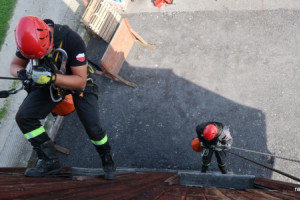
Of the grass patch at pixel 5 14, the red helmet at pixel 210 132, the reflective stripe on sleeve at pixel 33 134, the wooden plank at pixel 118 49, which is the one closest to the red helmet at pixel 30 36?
→ the reflective stripe on sleeve at pixel 33 134

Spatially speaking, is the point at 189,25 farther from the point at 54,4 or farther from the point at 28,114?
the point at 28,114

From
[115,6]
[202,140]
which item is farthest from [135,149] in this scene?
[115,6]

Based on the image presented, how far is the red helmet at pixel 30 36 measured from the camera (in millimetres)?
2793

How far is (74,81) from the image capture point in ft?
10.6

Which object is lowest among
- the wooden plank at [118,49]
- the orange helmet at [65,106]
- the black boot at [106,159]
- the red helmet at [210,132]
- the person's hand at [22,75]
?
the black boot at [106,159]

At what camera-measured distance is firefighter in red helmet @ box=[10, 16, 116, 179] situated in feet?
9.42

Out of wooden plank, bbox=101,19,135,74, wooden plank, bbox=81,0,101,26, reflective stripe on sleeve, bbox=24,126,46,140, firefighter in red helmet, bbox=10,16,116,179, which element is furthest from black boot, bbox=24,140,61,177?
wooden plank, bbox=81,0,101,26

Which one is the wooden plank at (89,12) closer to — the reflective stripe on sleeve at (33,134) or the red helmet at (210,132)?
the reflective stripe on sleeve at (33,134)

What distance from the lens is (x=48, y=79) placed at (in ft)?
9.89

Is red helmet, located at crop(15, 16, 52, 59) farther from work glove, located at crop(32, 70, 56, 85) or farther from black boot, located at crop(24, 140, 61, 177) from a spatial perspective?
black boot, located at crop(24, 140, 61, 177)

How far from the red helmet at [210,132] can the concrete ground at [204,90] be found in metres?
1.28

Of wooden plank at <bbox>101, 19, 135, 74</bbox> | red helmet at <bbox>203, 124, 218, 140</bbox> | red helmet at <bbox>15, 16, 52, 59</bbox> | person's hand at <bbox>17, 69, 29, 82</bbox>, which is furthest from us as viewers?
wooden plank at <bbox>101, 19, 135, 74</bbox>

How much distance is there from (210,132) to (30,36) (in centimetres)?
283

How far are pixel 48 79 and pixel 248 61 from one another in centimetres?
440
